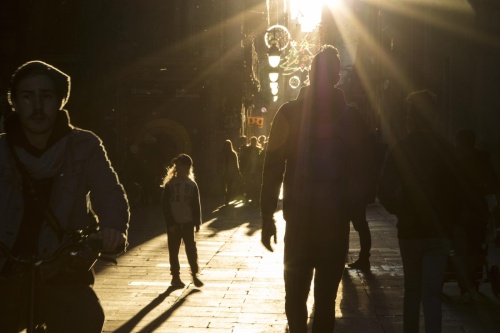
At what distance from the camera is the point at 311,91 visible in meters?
5.73

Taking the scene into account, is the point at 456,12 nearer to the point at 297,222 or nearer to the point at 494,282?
the point at 494,282

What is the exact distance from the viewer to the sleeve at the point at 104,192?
12.8ft

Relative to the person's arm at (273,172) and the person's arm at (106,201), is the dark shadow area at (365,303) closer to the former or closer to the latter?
the person's arm at (273,172)

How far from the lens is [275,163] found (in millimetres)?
5809

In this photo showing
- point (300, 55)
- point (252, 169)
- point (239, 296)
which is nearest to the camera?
point (239, 296)

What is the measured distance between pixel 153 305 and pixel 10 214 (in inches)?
222

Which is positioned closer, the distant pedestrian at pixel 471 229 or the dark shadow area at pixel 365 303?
the dark shadow area at pixel 365 303

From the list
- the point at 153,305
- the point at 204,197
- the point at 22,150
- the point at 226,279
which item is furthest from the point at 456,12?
the point at 22,150

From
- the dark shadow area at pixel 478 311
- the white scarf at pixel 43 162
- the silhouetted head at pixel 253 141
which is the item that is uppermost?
the white scarf at pixel 43 162

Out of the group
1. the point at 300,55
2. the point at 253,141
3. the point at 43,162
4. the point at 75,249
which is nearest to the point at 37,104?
the point at 43,162

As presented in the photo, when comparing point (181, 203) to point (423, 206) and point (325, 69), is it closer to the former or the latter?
point (423, 206)

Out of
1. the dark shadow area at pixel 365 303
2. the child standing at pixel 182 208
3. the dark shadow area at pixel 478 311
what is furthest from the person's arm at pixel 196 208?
the dark shadow area at pixel 478 311

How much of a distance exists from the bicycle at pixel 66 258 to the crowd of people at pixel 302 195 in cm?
3

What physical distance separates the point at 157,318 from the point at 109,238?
4.95 metres
